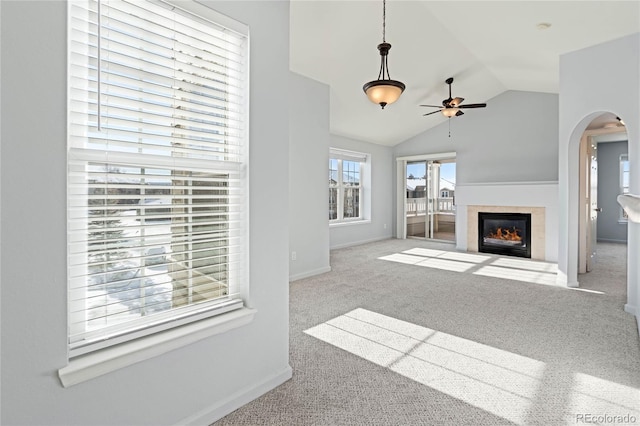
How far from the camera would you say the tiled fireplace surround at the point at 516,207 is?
5906 millimetres

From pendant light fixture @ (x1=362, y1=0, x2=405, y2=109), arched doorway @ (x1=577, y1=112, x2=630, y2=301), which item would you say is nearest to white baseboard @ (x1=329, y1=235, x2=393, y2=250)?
arched doorway @ (x1=577, y1=112, x2=630, y2=301)

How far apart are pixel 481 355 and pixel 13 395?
2.71 meters

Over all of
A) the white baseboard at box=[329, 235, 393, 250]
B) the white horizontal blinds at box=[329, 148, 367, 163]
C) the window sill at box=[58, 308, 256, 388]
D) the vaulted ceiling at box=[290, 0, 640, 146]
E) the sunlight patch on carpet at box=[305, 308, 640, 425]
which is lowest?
the sunlight patch on carpet at box=[305, 308, 640, 425]

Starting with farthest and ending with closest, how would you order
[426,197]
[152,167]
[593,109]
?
1. [426,197]
2. [593,109]
3. [152,167]

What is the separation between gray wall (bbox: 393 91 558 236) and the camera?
20.3 ft

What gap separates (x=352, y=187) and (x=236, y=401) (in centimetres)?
628

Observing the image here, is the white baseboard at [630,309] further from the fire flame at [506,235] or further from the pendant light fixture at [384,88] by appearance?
the pendant light fixture at [384,88]

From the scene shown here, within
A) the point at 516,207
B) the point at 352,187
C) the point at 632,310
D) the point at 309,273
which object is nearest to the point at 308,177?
the point at 309,273

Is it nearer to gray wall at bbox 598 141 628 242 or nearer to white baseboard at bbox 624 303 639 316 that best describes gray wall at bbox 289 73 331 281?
white baseboard at bbox 624 303 639 316

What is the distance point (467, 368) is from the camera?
91.4 inches

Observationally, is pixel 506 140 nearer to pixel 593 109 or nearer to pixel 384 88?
pixel 593 109

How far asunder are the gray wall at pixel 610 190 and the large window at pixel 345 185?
583 centimetres

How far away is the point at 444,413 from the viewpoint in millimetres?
1858

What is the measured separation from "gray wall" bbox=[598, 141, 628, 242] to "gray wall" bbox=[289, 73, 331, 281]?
737 centimetres
